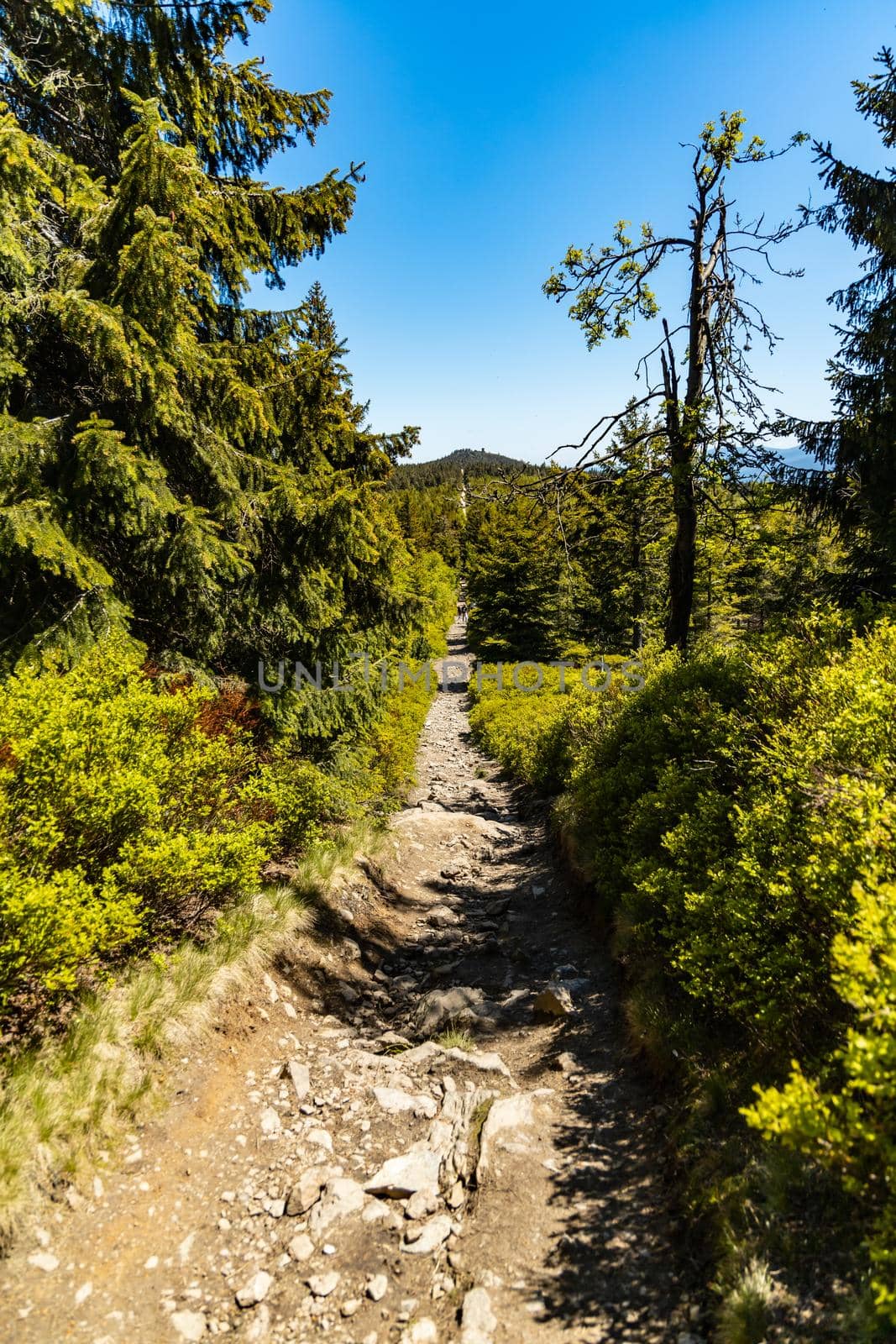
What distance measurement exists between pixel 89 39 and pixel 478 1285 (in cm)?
1155

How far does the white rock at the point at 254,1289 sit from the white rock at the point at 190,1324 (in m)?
0.20

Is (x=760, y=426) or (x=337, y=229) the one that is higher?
(x=337, y=229)

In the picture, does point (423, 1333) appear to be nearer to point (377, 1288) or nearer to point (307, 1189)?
point (377, 1288)

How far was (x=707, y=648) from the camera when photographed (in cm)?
804

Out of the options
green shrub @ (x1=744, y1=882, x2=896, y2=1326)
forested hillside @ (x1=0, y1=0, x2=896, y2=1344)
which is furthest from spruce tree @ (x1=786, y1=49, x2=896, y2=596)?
green shrub @ (x1=744, y1=882, x2=896, y2=1326)

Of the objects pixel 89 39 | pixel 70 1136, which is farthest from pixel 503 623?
pixel 70 1136

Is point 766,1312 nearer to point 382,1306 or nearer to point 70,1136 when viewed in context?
point 382,1306

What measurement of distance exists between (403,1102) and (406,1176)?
2.53ft

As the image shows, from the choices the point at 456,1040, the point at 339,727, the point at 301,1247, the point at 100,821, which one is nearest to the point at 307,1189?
the point at 301,1247

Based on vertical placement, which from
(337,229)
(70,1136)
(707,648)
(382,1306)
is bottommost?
(382,1306)

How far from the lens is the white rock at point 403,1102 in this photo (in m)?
4.51

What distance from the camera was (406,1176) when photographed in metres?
3.84

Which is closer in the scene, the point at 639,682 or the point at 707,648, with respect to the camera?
the point at 707,648

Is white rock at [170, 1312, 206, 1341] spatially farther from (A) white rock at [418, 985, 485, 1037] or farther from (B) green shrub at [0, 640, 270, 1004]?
(A) white rock at [418, 985, 485, 1037]
